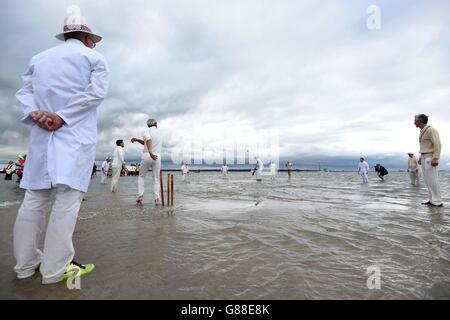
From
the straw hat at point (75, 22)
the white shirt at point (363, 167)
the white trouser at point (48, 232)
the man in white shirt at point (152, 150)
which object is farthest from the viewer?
the white shirt at point (363, 167)

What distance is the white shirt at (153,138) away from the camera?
20.5ft

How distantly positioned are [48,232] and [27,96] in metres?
1.20

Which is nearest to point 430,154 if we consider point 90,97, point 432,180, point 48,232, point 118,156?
point 432,180

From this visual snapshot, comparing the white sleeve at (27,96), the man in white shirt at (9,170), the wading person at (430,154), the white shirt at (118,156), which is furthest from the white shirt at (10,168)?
the wading person at (430,154)

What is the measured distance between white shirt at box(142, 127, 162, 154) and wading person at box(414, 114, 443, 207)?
680 centimetres

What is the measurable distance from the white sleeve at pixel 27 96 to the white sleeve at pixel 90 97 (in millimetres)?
315

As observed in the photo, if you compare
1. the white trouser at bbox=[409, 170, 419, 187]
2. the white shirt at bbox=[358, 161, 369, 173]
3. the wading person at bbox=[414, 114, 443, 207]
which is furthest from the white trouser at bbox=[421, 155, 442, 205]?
the white shirt at bbox=[358, 161, 369, 173]

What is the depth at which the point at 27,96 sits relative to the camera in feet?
7.23

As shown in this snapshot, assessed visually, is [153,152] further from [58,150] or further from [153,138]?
[58,150]

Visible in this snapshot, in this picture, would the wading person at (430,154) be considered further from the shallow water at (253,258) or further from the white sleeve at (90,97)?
the white sleeve at (90,97)

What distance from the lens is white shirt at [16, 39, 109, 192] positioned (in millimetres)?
2057
